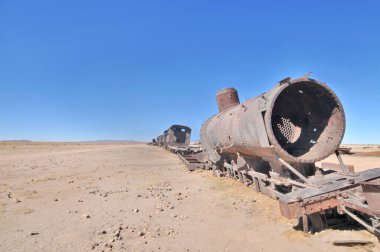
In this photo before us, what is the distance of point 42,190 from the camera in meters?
10.5

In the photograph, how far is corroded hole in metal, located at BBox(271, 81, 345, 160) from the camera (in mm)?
7152

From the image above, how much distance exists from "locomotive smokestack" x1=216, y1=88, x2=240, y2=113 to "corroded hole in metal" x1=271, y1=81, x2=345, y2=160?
4610mm

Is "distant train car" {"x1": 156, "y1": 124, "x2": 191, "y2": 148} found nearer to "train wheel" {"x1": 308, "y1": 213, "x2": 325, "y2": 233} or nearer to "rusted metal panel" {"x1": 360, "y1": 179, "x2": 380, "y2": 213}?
"train wheel" {"x1": 308, "y1": 213, "x2": 325, "y2": 233}

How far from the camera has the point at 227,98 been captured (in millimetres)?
12758

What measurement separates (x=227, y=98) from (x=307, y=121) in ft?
16.6

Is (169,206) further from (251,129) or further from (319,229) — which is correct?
(319,229)

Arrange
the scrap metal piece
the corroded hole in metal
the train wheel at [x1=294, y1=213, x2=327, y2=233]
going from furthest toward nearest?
the corroded hole in metal
the train wheel at [x1=294, y1=213, x2=327, y2=233]
the scrap metal piece

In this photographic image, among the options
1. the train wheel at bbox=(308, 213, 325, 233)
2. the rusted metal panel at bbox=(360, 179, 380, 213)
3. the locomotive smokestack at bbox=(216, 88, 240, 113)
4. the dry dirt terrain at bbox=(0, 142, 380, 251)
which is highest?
the locomotive smokestack at bbox=(216, 88, 240, 113)

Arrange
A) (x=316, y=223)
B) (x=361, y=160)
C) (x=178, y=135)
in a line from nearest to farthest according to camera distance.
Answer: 1. (x=316, y=223)
2. (x=361, y=160)
3. (x=178, y=135)

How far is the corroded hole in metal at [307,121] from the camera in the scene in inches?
282

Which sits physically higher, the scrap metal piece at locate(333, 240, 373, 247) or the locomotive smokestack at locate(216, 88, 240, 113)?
the locomotive smokestack at locate(216, 88, 240, 113)

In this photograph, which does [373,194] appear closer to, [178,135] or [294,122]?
[294,122]

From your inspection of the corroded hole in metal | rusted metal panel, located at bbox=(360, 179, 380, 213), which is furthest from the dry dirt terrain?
the corroded hole in metal

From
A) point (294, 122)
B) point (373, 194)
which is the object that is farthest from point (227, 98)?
point (373, 194)
